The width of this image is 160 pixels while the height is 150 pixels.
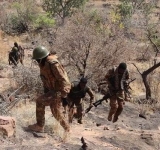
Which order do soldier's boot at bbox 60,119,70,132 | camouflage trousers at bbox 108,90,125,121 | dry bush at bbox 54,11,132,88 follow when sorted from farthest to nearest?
dry bush at bbox 54,11,132,88 < camouflage trousers at bbox 108,90,125,121 < soldier's boot at bbox 60,119,70,132

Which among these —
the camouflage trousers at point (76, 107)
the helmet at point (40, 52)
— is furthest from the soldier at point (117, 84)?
the helmet at point (40, 52)

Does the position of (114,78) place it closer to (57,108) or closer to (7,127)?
(57,108)

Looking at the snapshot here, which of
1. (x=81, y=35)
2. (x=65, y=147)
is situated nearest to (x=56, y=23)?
(x=81, y=35)

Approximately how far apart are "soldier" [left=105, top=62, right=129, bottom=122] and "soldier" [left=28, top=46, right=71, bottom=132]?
2429mm

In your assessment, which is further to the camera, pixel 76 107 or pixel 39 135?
pixel 76 107

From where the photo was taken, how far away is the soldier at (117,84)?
8.72 meters

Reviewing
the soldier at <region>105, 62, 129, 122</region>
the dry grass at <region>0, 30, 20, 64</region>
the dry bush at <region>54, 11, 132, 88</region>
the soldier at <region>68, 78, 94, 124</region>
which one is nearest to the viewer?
the soldier at <region>68, 78, 94, 124</region>

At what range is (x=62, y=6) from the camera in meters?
28.1

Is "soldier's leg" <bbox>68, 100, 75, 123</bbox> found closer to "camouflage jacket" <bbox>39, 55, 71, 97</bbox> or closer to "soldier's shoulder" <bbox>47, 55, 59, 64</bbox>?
"camouflage jacket" <bbox>39, 55, 71, 97</bbox>

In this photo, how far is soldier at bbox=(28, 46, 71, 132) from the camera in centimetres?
616

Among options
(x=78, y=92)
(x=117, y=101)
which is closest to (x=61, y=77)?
(x=78, y=92)

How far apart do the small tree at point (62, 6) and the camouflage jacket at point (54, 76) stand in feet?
70.6

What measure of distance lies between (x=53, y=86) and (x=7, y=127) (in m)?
0.99

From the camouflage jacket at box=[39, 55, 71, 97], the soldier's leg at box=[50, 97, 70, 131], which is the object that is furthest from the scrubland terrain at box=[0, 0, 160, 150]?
the camouflage jacket at box=[39, 55, 71, 97]
